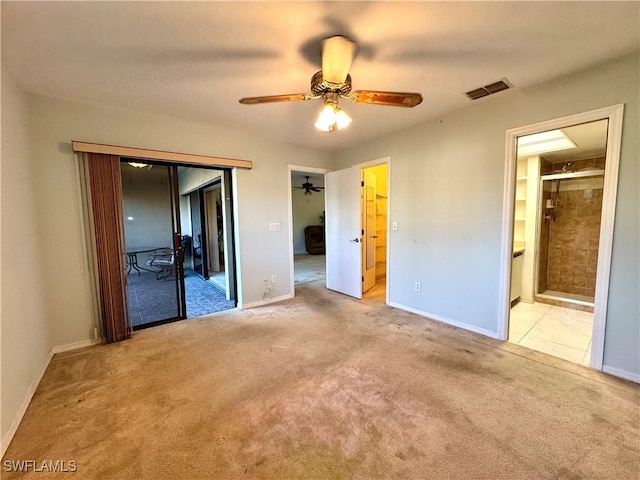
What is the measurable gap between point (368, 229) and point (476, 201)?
1.95 m

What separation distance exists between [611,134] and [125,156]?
425 centimetres

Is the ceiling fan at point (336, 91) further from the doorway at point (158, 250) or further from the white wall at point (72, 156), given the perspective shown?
the doorway at point (158, 250)

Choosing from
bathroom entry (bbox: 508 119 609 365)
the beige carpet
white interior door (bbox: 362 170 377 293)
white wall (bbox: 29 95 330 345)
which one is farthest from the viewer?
white interior door (bbox: 362 170 377 293)

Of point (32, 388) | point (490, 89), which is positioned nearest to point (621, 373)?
point (490, 89)

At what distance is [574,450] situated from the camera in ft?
4.55

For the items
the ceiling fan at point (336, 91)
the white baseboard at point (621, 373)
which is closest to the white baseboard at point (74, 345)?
the ceiling fan at point (336, 91)

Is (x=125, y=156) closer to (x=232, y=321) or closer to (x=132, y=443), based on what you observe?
(x=232, y=321)

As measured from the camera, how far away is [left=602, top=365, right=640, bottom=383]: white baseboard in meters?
1.93

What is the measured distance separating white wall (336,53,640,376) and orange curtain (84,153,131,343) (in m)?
3.13

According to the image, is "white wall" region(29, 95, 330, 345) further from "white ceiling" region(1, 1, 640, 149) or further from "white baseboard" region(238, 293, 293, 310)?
"white baseboard" region(238, 293, 293, 310)

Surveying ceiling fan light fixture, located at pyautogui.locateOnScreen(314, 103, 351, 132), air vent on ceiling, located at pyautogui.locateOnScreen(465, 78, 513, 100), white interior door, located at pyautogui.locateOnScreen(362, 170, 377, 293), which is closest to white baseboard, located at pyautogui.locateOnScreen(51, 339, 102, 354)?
ceiling fan light fixture, located at pyautogui.locateOnScreen(314, 103, 351, 132)

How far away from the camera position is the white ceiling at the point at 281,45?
4.63ft

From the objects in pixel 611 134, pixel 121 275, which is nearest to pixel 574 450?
pixel 611 134

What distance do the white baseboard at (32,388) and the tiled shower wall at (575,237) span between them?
5.83 meters
